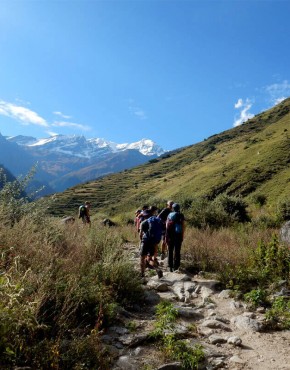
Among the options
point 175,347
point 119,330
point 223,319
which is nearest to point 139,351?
point 175,347

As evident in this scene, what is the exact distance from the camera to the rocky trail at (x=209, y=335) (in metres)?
4.87

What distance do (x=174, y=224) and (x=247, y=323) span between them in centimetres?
528

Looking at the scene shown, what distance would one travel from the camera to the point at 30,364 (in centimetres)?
386

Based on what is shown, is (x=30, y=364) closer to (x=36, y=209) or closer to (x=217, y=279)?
(x=217, y=279)

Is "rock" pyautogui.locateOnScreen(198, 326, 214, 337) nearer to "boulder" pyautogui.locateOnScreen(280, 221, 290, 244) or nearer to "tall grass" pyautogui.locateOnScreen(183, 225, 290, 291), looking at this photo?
"tall grass" pyautogui.locateOnScreen(183, 225, 290, 291)

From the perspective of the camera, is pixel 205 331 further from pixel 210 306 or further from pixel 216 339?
pixel 210 306

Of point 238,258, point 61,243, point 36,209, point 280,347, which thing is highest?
point 36,209

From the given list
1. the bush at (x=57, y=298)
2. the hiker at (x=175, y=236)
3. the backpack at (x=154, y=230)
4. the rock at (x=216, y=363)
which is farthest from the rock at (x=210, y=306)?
the hiker at (x=175, y=236)

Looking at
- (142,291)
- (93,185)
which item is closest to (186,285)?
(142,291)

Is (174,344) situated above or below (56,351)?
below

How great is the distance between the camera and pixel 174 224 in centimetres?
1137

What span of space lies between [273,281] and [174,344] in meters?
4.08

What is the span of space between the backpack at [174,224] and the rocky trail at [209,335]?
9.92 feet

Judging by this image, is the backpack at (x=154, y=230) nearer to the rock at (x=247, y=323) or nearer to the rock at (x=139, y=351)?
the rock at (x=247, y=323)
